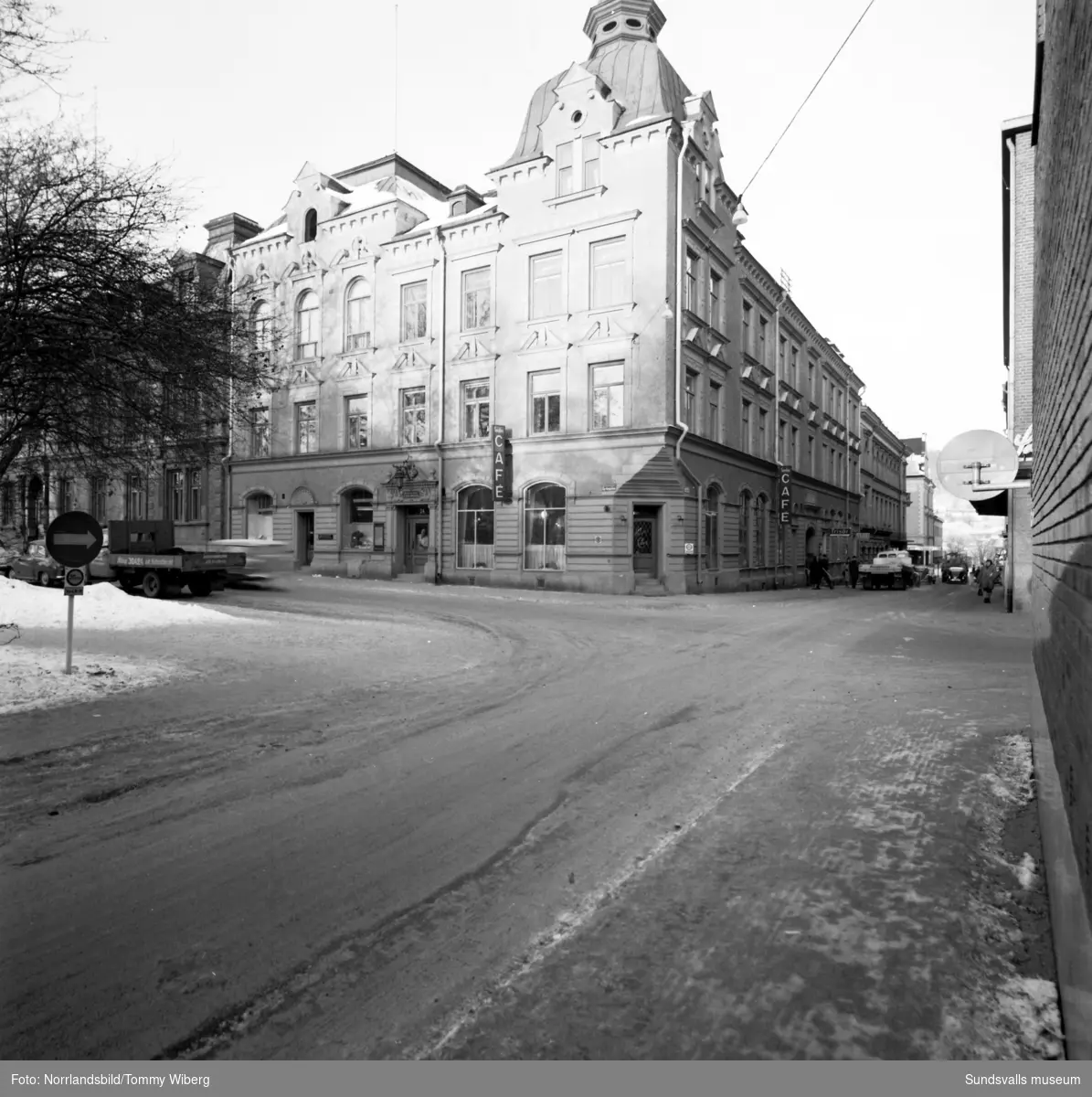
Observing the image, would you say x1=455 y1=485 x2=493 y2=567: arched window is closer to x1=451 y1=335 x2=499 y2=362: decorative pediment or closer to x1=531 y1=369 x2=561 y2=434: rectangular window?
x1=531 y1=369 x2=561 y2=434: rectangular window

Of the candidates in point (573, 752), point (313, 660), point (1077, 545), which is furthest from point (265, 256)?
point (1077, 545)

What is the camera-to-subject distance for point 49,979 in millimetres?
2668

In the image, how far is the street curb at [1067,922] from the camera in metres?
2.21

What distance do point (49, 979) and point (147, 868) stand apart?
0.94m

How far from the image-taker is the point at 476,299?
28531mm

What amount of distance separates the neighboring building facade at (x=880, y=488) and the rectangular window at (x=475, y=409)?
3085 centimetres

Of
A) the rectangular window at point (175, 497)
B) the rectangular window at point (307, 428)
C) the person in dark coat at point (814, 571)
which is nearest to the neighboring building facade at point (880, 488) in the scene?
the person in dark coat at point (814, 571)

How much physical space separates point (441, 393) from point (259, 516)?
10.9 m

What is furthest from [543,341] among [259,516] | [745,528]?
[259,516]

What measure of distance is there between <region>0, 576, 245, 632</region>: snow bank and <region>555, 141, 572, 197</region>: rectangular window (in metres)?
20.0

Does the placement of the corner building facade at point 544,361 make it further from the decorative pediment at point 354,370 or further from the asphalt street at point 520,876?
the asphalt street at point 520,876

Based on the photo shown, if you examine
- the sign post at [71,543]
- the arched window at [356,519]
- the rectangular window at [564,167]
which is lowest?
the sign post at [71,543]

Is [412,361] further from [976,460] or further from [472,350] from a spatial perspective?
[976,460]

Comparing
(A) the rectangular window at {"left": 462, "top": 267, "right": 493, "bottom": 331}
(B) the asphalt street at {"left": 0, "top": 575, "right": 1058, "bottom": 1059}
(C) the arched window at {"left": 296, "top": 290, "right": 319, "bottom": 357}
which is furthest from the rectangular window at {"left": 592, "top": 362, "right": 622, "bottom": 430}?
(B) the asphalt street at {"left": 0, "top": 575, "right": 1058, "bottom": 1059}
